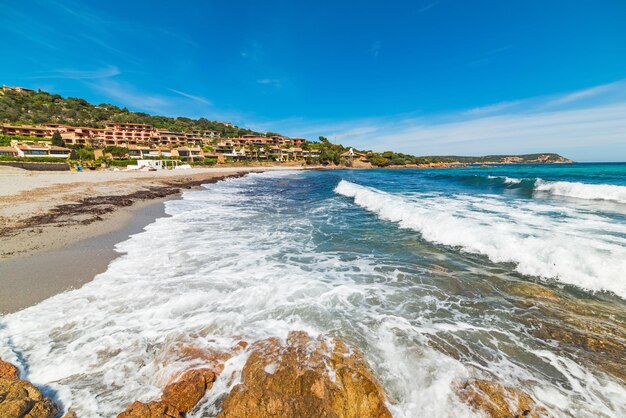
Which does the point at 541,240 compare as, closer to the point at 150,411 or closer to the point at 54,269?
the point at 150,411

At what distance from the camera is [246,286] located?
6305mm

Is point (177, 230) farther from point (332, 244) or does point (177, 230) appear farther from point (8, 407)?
point (8, 407)

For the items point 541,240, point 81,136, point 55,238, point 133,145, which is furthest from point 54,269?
point 81,136

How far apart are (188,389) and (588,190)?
2943 centimetres

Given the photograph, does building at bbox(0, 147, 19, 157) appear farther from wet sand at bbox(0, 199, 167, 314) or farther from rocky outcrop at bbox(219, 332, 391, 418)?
rocky outcrop at bbox(219, 332, 391, 418)

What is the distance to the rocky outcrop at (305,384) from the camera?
8.46 ft

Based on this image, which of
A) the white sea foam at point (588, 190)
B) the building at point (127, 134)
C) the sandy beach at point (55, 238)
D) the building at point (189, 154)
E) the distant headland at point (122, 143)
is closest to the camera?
the sandy beach at point (55, 238)

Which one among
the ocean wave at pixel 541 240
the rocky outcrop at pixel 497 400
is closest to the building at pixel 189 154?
the ocean wave at pixel 541 240

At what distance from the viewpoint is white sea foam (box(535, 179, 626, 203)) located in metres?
18.3

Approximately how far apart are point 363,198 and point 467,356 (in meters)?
17.5

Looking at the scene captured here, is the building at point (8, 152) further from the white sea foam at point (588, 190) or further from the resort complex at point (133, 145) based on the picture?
the white sea foam at point (588, 190)

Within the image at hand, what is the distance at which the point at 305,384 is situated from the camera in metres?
3.06

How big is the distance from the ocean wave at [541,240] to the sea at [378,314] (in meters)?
0.05

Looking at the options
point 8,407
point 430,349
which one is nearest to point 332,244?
point 430,349
